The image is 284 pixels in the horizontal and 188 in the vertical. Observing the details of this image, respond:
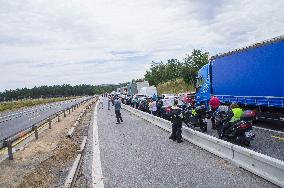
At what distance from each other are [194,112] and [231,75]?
4577 mm

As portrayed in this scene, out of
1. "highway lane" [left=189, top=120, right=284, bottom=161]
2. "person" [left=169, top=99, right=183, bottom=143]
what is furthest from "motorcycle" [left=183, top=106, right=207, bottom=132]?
"person" [left=169, top=99, right=183, bottom=143]

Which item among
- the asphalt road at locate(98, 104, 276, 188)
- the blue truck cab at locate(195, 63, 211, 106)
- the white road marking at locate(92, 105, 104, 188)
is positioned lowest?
the white road marking at locate(92, 105, 104, 188)

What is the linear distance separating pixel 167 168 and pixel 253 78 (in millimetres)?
10162

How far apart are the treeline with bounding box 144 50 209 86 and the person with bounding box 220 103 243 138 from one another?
5723 centimetres

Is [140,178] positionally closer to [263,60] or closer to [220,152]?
[220,152]

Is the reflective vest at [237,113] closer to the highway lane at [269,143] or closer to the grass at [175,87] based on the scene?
the highway lane at [269,143]

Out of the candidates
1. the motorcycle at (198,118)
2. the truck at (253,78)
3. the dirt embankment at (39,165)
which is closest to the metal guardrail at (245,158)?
the motorcycle at (198,118)

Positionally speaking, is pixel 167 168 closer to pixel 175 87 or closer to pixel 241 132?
pixel 241 132

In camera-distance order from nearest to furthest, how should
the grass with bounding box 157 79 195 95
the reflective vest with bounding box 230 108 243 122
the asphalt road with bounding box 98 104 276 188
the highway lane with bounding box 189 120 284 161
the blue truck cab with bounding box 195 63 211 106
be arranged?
1. the asphalt road with bounding box 98 104 276 188
2. the highway lane with bounding box 189 120 284 161
3. the reflective vest with bounding box 230 108 243 122
4. the blue truck cab with bounding box 195 63 211 106
5. the grass with bounding box 157 79 195 95

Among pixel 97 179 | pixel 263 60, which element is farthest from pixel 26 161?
pixel 263 60

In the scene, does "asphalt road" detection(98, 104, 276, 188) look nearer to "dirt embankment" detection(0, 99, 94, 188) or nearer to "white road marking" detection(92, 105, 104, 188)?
"white road marking" detection(92, 105, 104, 188)

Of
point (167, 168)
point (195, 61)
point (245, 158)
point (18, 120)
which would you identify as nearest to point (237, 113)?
point (245, 158)

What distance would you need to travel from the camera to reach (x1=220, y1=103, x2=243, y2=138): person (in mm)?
13133

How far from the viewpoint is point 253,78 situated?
18672 mm
